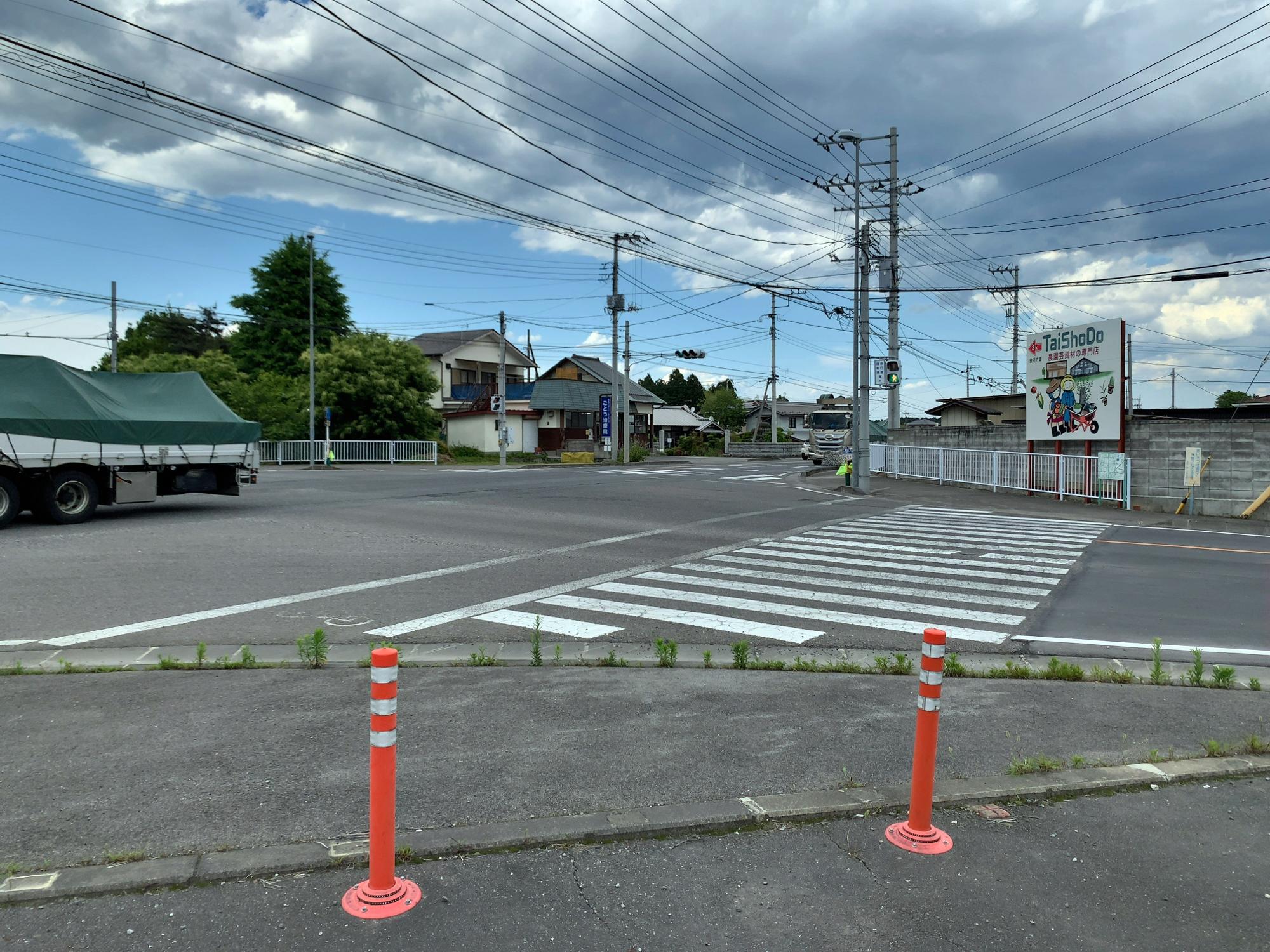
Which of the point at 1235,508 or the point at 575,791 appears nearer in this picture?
the point at 575,791

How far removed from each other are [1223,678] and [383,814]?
21.0 ft

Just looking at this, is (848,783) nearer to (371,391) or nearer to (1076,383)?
(1076,383)

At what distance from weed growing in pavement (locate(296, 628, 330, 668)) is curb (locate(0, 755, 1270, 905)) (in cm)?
307

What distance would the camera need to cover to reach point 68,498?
15297 mm

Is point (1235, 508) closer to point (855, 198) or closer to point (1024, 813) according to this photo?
point (855, 198)

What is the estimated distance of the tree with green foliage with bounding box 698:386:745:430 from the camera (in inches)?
→ 3895

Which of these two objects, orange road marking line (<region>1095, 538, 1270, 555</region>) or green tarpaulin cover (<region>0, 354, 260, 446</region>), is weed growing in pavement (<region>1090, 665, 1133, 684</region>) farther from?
green tarpaulin cover (<region>0, 354, 260, 446</region>)

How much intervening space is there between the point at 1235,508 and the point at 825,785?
20.2 metres

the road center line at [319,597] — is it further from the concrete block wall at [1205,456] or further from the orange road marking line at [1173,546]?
the concrete block wall at [1205,456]

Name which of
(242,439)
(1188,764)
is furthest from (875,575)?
(242,439)

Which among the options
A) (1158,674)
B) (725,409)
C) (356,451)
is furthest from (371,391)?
(725,409)

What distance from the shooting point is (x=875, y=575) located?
11305 millimetres

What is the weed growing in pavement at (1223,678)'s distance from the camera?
21.3 ft

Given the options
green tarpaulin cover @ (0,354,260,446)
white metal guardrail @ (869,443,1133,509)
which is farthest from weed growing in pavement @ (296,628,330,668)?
white metal guardrail @ (869,443,1133,509)
